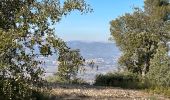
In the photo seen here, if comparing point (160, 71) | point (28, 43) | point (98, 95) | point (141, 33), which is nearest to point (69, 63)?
point (28, 43)

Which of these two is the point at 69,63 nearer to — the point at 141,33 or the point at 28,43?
the point at 28,43

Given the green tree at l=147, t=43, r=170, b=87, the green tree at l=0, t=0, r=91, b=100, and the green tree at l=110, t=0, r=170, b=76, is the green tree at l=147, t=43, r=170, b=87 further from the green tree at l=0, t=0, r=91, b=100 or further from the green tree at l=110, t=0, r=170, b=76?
the green tree at l=0, t=0, r=91, b=100

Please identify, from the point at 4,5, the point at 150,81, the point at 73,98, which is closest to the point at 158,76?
the point at 150,81

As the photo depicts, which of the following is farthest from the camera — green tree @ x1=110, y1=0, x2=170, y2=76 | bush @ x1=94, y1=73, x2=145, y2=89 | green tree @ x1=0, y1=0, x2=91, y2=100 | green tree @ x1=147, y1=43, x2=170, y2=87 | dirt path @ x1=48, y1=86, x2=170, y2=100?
green tree @ x1=110, y1=0, x2=170, y2=76

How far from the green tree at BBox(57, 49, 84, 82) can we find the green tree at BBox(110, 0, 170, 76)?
41468mm

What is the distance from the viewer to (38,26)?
9094 mm

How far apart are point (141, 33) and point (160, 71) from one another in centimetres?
1470

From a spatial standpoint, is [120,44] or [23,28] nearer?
[23,28]

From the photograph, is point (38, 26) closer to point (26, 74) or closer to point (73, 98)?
point (26, 74)

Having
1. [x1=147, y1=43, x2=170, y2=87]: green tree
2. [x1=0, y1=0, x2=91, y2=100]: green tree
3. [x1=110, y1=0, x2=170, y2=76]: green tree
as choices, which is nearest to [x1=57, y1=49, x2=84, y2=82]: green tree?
[x1=0, y1=0, x2=91, y2=100]: green tree

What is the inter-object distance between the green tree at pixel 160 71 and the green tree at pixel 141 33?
11.3 metres

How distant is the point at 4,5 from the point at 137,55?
40867 mm

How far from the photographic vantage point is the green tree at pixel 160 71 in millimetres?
35594

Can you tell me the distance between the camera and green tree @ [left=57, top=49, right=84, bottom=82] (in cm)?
890
